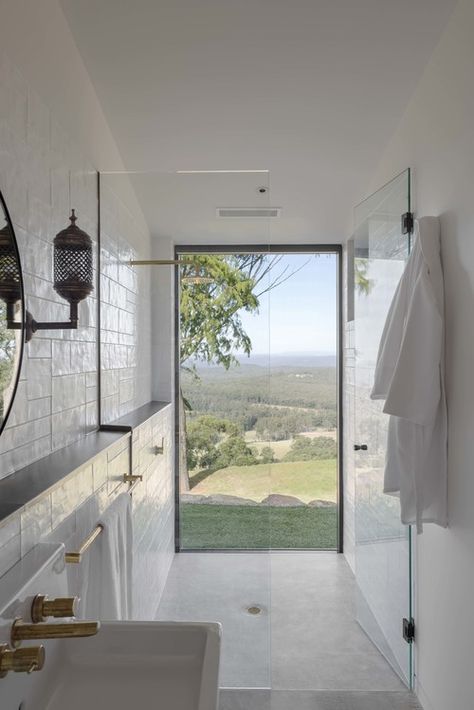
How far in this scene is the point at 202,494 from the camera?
239 centimetres

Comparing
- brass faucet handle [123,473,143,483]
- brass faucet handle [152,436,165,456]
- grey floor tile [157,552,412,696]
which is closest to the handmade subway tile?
brass faucet handle [123,473,143,483]

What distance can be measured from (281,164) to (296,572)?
106 inches

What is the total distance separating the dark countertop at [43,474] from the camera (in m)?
1.10

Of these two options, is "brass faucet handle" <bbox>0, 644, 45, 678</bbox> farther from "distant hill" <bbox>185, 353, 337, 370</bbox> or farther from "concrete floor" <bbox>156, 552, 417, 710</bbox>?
"distant hill" <bbox>185, 353, 337, 370</bbox>

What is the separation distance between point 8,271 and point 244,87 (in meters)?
1.37

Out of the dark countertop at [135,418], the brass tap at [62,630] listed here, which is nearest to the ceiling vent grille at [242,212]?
the dark countertop at [135,418]

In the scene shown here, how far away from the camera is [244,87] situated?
2094 mm

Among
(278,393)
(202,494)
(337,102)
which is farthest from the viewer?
(278,393)

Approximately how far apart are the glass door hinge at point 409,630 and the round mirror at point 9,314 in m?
1.92

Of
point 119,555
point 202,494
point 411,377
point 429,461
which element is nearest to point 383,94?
point 411,377

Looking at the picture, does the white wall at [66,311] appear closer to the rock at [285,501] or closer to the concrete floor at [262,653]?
the concrete floor at [262,653]

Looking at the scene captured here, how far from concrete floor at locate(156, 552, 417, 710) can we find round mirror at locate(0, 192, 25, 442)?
149cm

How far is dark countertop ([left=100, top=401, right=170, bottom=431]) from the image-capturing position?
212 centimetres

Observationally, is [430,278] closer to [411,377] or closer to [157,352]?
[411,377]
